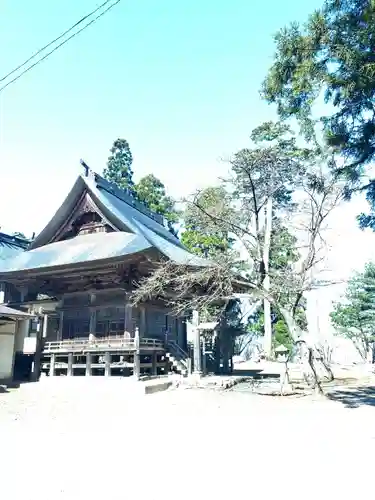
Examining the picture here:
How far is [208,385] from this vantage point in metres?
14.1

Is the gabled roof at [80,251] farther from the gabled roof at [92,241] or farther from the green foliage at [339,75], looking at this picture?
the green foliage at [339,75]

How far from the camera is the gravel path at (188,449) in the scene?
4.46 metres

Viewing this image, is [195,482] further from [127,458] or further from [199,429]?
[199,429]

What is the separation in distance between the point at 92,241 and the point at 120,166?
97.2ft

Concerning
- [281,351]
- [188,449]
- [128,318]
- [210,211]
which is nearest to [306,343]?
[210,211]

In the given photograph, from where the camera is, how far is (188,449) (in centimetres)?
622

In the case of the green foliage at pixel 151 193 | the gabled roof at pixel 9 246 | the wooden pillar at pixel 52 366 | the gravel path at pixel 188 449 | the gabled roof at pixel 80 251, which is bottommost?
the gravel path at pixel 188 449

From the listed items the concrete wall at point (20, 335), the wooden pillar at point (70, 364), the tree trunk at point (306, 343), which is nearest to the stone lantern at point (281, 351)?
the wooden pillar at point (70, 364)

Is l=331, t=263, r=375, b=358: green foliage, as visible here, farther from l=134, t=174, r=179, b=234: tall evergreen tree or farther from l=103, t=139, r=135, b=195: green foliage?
l=103, t=139, r=135, b=195: green foliage

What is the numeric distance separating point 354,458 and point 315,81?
306 inches

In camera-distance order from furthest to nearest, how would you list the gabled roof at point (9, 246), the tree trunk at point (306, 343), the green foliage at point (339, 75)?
the gabled roof at point (9, 246) → the tree trunk at point (306, 343) → the green foliage at point (339, 75)

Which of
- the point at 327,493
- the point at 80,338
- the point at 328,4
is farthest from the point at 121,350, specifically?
the point at 328,4

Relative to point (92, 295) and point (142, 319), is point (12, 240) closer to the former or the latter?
point (92, 295)

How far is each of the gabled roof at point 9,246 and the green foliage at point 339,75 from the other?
19.6 m
